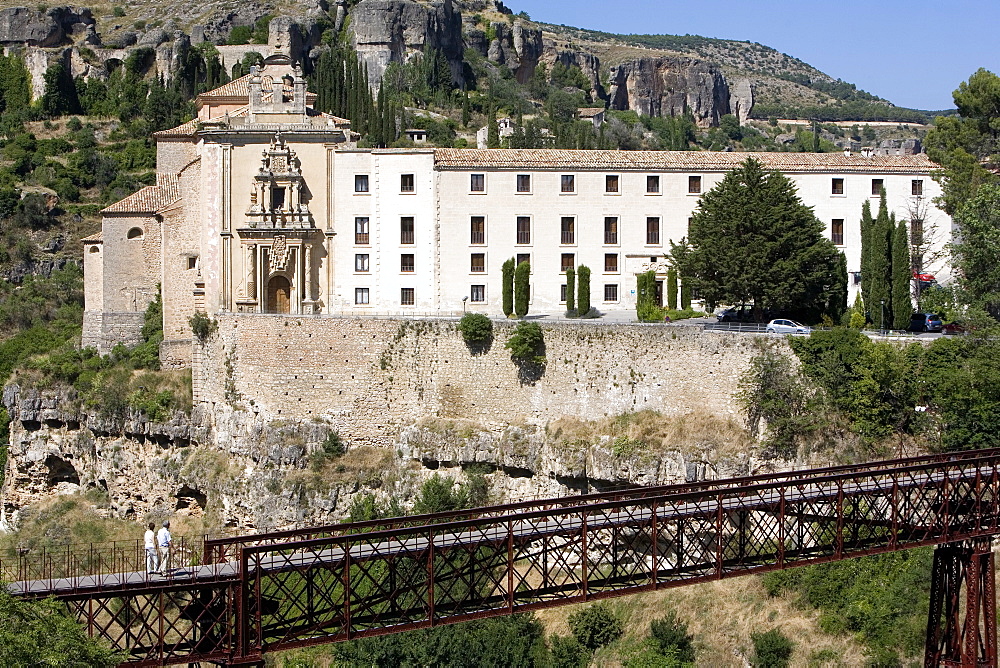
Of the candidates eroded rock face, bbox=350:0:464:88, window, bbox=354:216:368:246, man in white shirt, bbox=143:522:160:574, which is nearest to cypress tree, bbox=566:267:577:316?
window, bbox=354:216:368:246

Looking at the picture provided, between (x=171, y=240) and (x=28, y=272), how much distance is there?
109 feet

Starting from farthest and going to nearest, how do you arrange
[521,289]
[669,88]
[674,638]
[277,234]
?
[669,88] → [277,234] → [521,289] → [674,638]

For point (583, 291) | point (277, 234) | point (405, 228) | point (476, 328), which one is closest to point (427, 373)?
point (476, 328)

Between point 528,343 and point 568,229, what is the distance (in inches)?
337

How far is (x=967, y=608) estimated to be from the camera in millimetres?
27391

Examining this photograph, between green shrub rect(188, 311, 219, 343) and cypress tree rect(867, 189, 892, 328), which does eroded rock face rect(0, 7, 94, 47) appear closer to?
green shrub rect(188, 311, 219, 343)

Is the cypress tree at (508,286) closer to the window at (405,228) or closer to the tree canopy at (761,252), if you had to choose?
the window at (405,228)

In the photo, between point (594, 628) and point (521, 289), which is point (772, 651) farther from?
point (521, 289)

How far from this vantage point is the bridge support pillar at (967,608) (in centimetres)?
2727

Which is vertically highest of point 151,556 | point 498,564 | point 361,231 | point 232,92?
point 232,92


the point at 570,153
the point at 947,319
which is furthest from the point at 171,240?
A: the point at 947,319

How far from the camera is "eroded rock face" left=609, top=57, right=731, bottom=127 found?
17112cm

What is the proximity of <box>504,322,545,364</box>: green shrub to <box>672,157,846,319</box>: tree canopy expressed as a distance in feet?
19.9

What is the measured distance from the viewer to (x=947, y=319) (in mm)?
42375
